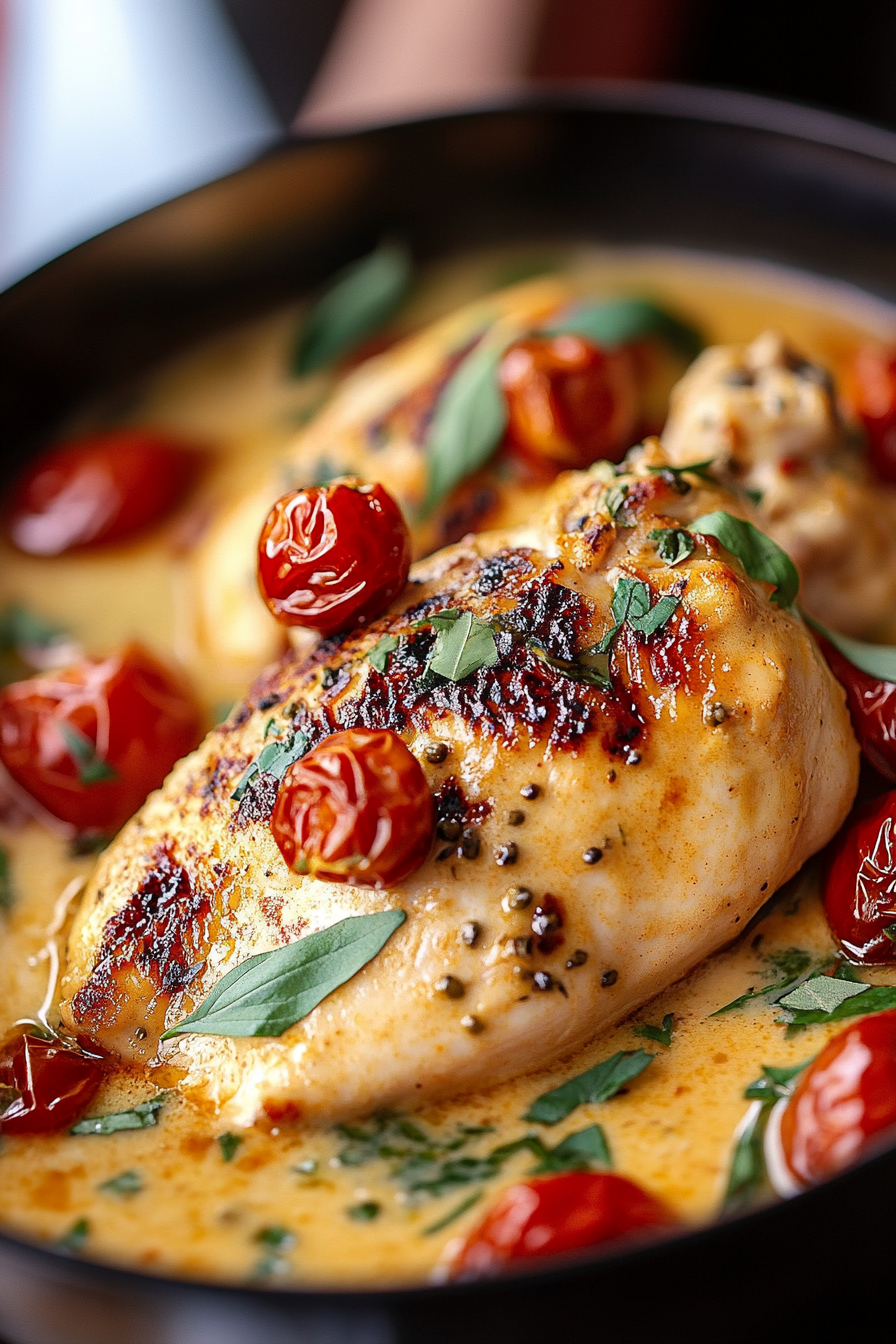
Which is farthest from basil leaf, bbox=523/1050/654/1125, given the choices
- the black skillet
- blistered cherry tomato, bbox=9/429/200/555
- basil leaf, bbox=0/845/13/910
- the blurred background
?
the blurred background

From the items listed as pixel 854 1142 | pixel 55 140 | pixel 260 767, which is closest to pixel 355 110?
pixel 55 140

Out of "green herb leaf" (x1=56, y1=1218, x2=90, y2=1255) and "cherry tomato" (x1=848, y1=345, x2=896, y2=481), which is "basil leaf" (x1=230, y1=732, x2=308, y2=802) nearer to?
"green herb leaf" (x1=56, y1=1218, x2=90, y2=1255)

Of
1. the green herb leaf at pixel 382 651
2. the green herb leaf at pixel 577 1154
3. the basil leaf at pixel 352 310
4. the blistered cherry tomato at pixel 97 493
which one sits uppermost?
the basil leaf at pixel 352 310

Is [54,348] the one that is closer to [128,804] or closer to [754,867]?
[128,804]

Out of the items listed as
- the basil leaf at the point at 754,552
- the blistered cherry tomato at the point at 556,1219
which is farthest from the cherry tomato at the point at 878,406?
the blistered cherry tomato at the point at 556,1219

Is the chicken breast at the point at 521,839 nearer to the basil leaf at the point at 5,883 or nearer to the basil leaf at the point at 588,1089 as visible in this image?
the basil leaf at the point at 588,1089

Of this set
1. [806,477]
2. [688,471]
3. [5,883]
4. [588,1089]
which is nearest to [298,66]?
[806,477]
